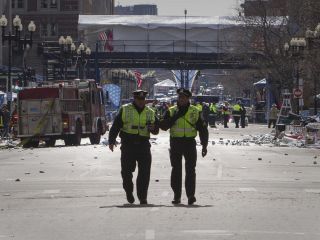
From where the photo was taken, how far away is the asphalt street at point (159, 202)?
13070 mm

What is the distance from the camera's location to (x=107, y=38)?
97438 millimetres

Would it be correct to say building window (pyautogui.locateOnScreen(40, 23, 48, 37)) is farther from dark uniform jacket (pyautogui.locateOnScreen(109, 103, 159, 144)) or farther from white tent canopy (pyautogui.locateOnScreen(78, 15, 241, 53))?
dark uniform jacket (pyautogui.locateOnScreen(109, 103, 159, 144))

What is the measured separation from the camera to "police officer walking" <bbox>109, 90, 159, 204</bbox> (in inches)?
676

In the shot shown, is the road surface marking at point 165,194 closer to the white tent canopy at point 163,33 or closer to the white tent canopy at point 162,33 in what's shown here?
the white tent canopy at point 163,33

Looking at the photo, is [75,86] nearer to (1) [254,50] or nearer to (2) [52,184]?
(2) [52,184]

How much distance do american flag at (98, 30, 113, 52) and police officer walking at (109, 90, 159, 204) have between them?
77613 mm

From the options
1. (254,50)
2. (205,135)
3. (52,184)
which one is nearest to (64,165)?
(52,184)

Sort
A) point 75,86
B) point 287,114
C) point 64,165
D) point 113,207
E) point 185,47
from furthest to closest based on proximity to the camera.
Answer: point 185,47
point 287,114
point 75,86
point 64,165
point 113,207

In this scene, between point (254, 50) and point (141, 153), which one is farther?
point (254, 50)

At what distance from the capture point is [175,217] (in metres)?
14.6

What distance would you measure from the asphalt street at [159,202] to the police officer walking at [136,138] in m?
0.32

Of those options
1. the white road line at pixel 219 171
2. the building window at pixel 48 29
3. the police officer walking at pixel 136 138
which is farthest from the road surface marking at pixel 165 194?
the building window at pixel 48 29

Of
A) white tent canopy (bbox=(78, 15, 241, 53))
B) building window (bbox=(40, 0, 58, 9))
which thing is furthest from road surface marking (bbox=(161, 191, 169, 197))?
building window (bbox=(40, 0, 58, 9))

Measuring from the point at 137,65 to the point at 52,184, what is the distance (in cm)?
7911
